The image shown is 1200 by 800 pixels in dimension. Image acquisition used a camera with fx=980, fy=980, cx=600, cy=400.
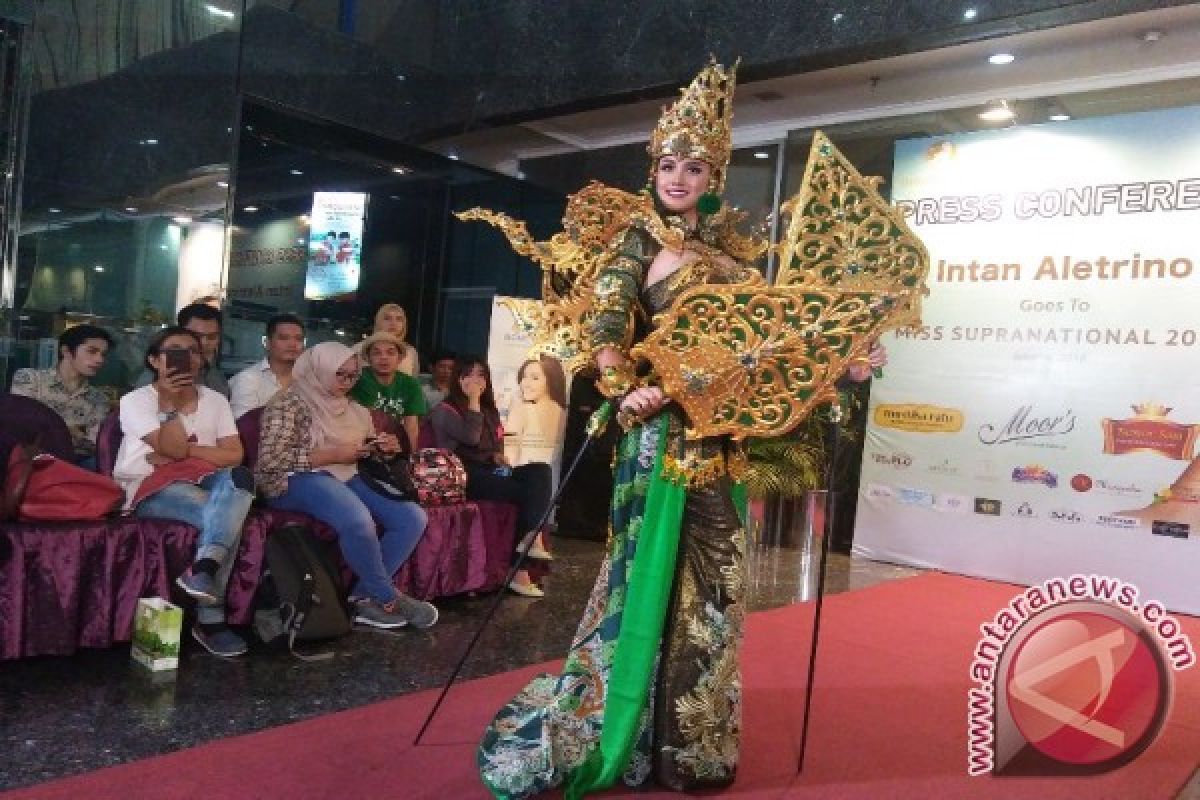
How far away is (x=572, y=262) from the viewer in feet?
7.93

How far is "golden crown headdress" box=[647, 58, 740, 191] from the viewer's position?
2209 mm

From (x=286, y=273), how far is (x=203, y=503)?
2.87 m

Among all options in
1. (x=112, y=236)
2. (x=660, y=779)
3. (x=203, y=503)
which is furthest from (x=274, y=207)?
(x=660, y=779)

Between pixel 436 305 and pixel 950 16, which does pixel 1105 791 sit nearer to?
pixel 950 16

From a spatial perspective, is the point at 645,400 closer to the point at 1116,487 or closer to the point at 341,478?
the point at 341,478

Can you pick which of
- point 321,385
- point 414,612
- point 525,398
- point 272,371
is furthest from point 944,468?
point 272,371

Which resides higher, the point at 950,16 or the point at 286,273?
the point at 950,16

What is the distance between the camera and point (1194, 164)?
15.9 ft

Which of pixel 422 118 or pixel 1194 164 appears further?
pixel 422 118

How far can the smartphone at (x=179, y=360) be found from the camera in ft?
10.7

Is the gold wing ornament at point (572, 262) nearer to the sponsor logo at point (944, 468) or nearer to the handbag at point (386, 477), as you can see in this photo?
the handbag at point (386, 477)

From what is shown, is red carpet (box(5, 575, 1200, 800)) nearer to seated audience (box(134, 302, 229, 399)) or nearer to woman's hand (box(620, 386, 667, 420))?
woman's hand (box(620, 386, 667, 420))

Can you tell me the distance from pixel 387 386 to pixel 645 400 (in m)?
2.61

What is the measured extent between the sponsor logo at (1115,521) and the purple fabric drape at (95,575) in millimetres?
3892
